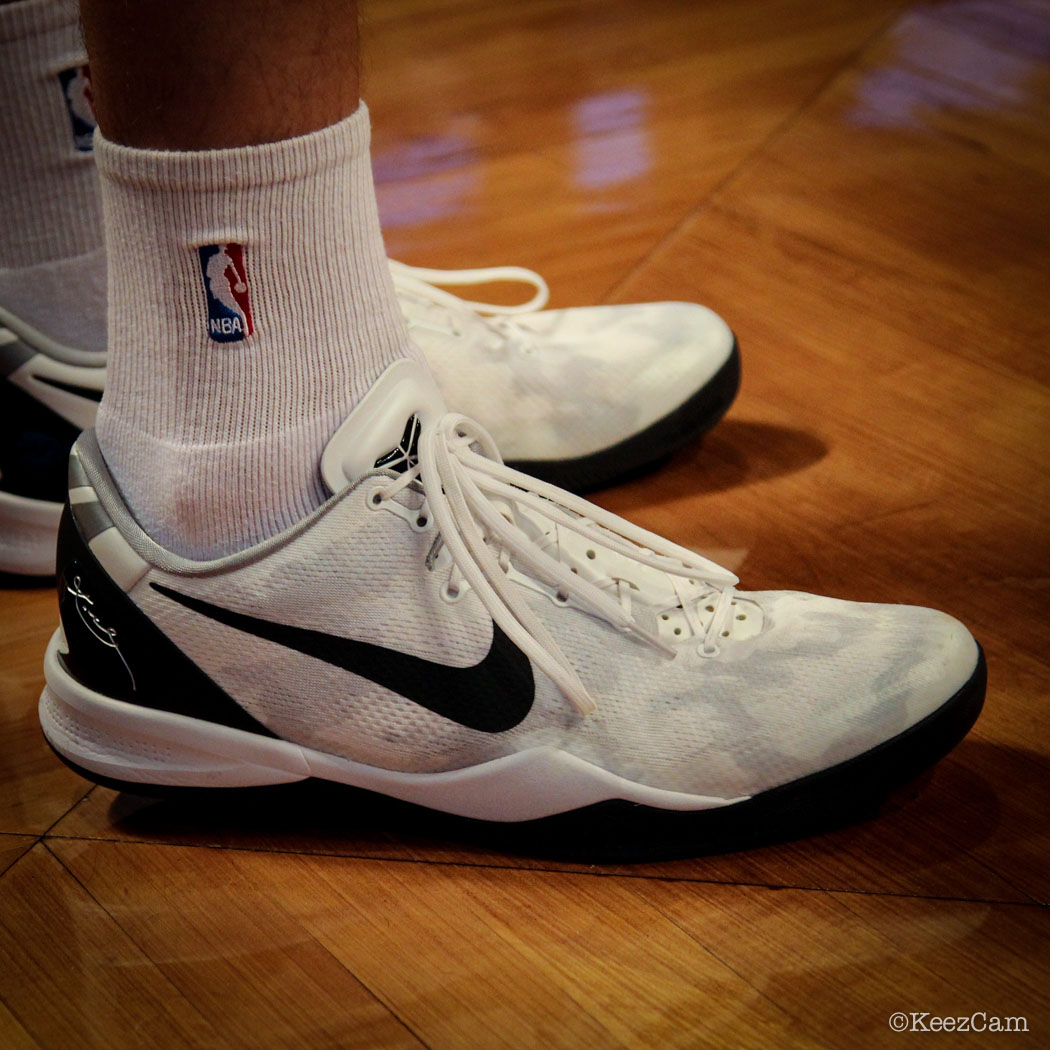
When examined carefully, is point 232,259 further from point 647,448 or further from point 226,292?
point 647,448

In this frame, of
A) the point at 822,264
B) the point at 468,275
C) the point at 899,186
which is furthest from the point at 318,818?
the point at 899,186

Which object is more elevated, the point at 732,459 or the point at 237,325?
the point at 237,325

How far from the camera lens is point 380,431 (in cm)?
58

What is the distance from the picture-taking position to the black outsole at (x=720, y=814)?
0.59 m

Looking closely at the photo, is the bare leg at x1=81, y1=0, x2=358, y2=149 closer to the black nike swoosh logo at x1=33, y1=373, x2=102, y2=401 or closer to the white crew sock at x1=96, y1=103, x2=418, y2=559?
the white crew sock at x1=96, y1=103, x2=418, y2=559

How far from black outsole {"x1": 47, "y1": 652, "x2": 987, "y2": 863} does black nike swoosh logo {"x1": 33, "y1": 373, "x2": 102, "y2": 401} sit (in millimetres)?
332

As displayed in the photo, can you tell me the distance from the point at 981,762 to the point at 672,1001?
22cm

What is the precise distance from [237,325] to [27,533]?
1.17 feet

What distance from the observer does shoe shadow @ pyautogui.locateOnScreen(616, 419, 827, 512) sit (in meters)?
0.90

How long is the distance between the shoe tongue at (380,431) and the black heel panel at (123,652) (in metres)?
0.12

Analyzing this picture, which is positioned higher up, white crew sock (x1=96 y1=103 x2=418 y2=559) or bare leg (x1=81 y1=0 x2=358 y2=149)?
bare leg (x1=81 y1=0 x2=358 y2=149)

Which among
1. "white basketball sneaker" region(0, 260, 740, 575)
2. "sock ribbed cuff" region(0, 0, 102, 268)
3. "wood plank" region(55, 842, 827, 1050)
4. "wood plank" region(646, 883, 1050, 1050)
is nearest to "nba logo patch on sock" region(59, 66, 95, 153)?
"sock ribbed cuff" region(0, 0, 102, 268)

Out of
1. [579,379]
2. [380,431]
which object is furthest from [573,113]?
[380,431]

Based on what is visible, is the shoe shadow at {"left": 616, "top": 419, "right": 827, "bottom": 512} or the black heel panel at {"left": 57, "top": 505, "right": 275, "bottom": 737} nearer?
the black heel panel at {"left": 57, "top": 505, "right": 275, "bottom": 737}
